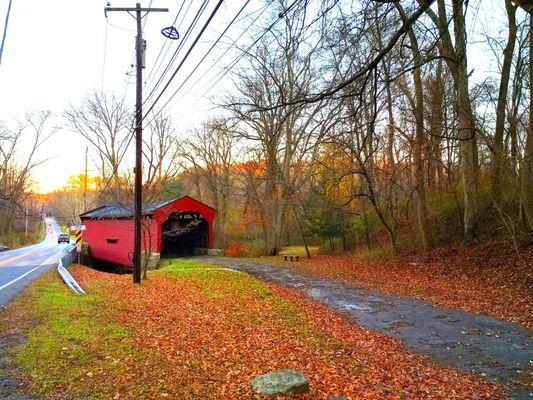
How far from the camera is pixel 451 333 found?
8305 millimetres

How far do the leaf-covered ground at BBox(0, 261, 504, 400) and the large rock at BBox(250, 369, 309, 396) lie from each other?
→ 0.11 m

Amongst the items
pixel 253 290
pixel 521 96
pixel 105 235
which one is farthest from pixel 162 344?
pixel 105 235

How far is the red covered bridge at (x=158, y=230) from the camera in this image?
25.0 metres

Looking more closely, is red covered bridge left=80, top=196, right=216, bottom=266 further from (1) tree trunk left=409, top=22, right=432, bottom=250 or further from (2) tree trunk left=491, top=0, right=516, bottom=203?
(2) tree trunk left=491, top=0, right=516, bottom=203

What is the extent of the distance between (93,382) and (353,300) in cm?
827

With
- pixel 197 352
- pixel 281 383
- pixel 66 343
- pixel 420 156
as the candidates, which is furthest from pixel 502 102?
pixel 66 343

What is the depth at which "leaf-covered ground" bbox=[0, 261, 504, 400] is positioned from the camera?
202 inches

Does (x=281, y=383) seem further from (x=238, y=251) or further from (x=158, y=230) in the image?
(x=238, y=251)

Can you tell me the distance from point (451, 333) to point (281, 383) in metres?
4.67

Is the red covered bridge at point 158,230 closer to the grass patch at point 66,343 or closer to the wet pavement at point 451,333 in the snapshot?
the wet pavement at point 451,333

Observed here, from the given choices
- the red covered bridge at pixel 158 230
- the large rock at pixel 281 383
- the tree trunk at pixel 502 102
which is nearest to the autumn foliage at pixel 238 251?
the red covered bridge at pixel 158 230

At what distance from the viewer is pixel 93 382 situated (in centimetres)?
505

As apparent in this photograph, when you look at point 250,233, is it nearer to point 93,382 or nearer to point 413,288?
point 413,288

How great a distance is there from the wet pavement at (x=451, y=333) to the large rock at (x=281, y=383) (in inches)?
102
